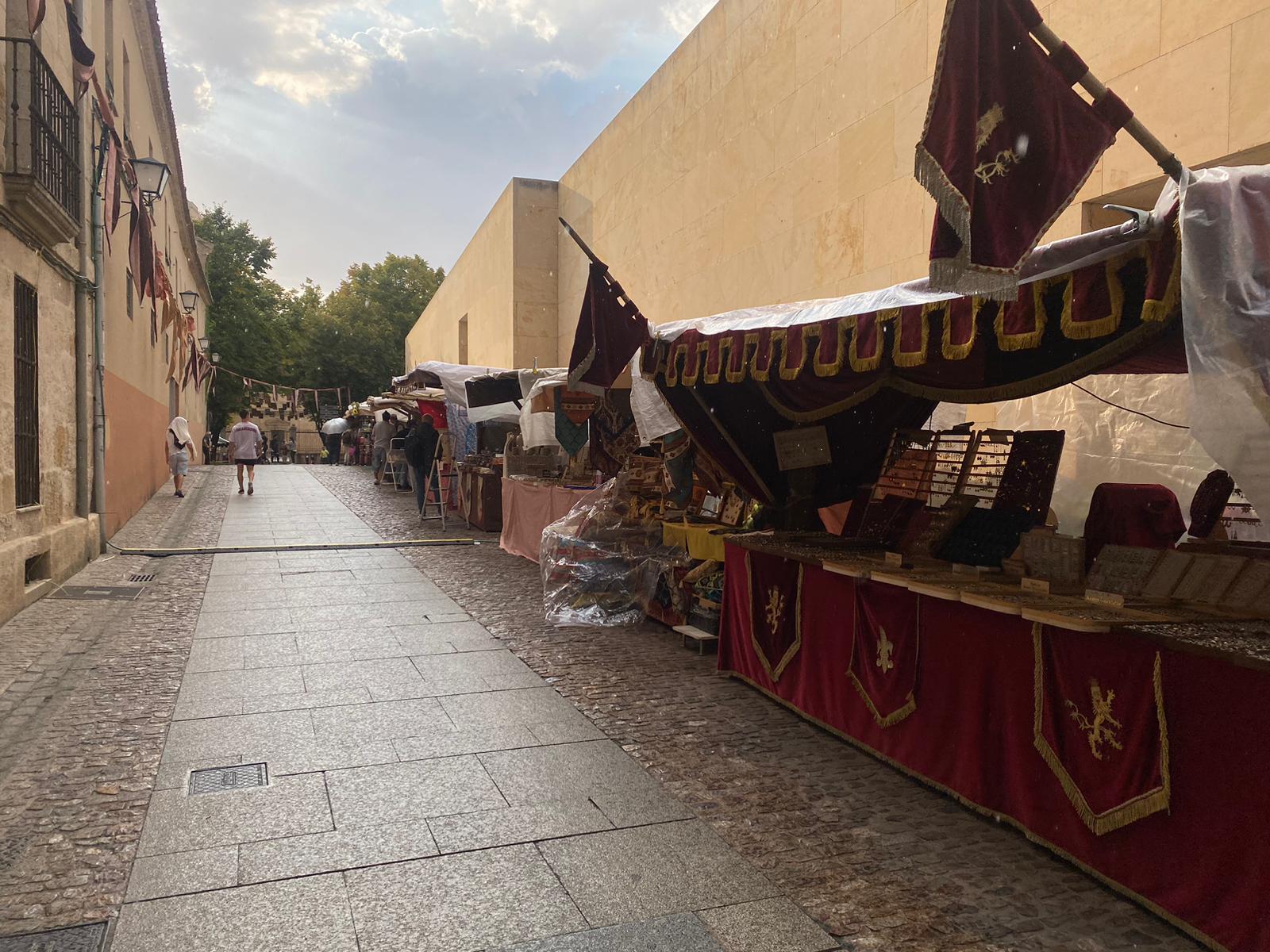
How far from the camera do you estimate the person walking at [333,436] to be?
1533 inches

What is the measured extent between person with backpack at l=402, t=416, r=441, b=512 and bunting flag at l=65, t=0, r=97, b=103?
694cm

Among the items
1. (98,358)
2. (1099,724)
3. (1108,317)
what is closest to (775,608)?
(1099,724)

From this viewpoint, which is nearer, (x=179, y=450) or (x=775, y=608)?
(x=775, y=608)

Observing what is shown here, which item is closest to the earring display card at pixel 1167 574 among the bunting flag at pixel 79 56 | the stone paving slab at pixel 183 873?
the stone paving slab at pixel 183 873

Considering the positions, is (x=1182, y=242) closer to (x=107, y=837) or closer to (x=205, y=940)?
(x=205, y=940)

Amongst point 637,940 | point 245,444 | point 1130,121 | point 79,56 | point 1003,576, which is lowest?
point 637,940

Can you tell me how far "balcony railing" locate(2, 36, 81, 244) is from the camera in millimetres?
→ 6699

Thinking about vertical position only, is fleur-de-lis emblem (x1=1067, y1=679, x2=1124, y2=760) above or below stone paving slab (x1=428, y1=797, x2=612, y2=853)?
above

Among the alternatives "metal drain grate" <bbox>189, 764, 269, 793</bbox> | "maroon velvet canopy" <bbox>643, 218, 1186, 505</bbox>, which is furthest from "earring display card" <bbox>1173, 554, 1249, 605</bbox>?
"metal drain grate" <bbox>189, 764, 269, 793</bbox>

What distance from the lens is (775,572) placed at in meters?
5.27

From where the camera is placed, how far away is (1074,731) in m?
3.21

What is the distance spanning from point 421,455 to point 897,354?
11779 mm

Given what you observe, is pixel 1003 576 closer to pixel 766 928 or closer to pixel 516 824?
pixel 766 928

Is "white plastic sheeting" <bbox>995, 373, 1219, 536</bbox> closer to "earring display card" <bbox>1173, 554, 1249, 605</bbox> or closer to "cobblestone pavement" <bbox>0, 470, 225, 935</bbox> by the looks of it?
"earring display card" <bbox>1173, 554, 1249, 605</bbox>
